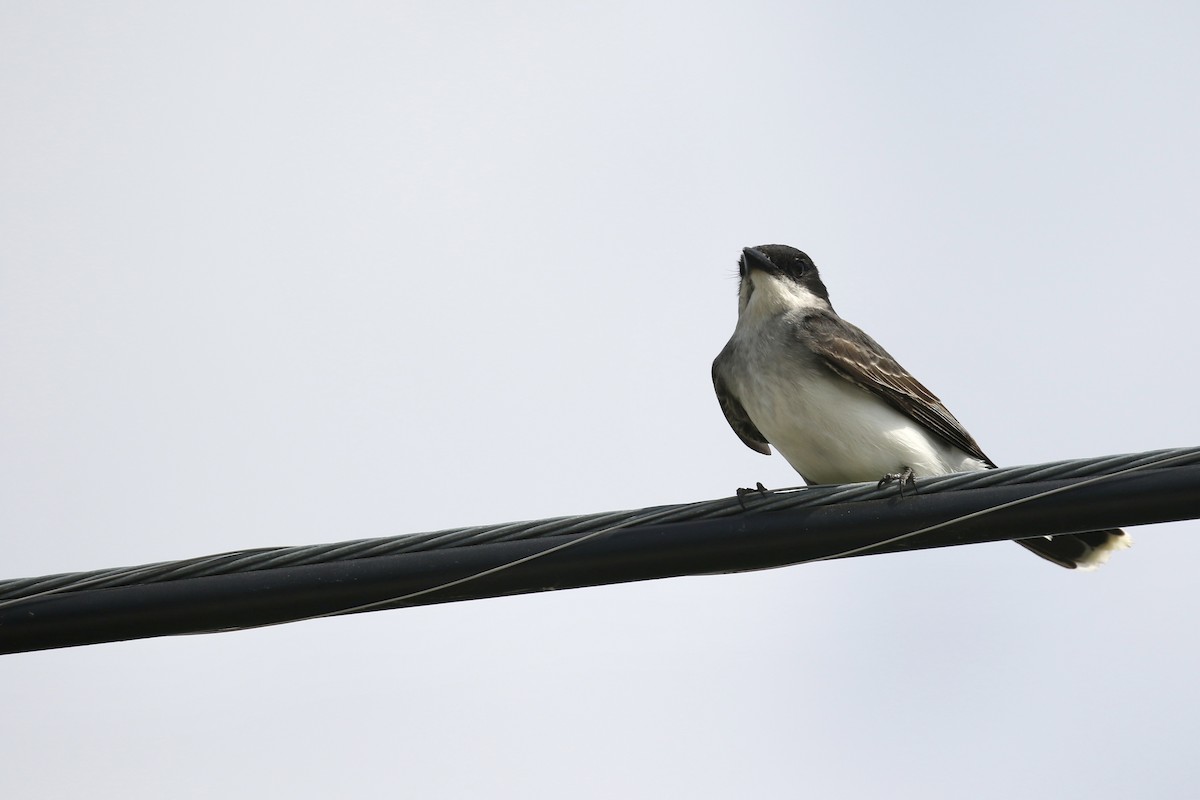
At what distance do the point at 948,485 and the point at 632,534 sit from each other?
1.15 metres

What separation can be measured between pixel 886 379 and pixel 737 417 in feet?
4.26

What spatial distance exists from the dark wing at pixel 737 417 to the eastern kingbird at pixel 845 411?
24cm

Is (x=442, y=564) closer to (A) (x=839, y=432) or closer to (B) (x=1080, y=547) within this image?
(A) (x=839, y=432)

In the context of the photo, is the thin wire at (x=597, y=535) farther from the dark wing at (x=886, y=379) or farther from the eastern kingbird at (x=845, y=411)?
the dark wing at (x=886, y=379)

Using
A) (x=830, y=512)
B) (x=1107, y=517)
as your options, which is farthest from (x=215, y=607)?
(x=1107, y=517)

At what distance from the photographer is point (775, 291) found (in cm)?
922

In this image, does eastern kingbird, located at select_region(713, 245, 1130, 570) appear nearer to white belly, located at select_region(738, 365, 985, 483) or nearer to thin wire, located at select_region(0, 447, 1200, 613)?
white belly, located at select_region(738, 365, 985, 483)

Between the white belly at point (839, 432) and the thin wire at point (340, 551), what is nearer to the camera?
the thin wire at point (340, 551)

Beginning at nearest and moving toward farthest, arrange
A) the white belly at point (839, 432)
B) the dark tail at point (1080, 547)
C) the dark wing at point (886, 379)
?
the dark tail at point (1080, 547), the white belly at point (839, 432), the dark wing at point (886, 379)

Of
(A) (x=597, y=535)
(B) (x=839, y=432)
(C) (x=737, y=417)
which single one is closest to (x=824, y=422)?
(B) (x=839, y=432)

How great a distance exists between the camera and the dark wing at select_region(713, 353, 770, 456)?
914 centimetres

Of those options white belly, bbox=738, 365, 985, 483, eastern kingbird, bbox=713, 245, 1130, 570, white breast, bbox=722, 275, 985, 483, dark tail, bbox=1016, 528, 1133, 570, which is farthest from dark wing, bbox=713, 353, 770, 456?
dark tail, bbox=1016, 528, 1133, 570

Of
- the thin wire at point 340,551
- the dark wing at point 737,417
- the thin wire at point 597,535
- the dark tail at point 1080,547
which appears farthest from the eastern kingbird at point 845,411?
the thin wire at point 340,551

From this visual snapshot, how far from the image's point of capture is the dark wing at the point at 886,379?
8203 millimetres
